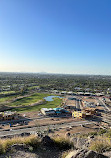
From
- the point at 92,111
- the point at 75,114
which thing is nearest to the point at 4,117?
the point at 75,114

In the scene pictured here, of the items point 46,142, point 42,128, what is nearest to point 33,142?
point 46,142

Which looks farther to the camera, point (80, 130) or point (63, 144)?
point (80, 130)

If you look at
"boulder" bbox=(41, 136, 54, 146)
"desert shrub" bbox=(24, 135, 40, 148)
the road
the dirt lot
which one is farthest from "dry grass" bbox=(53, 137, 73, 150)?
the dirt lot

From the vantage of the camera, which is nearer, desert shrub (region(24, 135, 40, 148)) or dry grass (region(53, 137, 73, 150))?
desert shrub (region(24, 135, 40, 148))

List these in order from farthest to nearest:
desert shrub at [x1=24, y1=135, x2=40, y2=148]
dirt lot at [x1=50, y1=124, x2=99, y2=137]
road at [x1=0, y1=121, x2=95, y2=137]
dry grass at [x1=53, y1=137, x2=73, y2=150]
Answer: dirt lot at [x1=50, y1=124, x2=99, y2=137], road at [x1=0, y1=121, x2=95, y2=137], dry grass at [x1=53, y1=137, x2=73, y2=150], desert shrub at [x1=24, y1=135, x2=40, y2=148]

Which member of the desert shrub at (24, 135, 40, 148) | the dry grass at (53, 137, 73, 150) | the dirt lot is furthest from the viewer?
the dirt lot

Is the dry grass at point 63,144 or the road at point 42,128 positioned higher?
the dry grass at point 63,144

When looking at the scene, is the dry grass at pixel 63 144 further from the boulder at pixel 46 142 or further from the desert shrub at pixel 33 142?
the desert shrub at pixel 33 142

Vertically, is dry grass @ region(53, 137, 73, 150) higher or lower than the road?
higher

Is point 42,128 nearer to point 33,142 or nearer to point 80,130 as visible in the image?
point 80,130

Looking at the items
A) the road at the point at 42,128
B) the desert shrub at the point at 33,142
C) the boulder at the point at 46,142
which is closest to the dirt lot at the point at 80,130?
the road at the point at 42,128

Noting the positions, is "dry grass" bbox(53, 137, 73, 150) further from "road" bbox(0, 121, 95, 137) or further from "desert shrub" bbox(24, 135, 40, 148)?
"road" bbox(0, 121, 95, 137)

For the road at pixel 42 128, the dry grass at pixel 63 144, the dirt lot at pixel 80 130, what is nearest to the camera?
the dry grass at pixel 63 144
